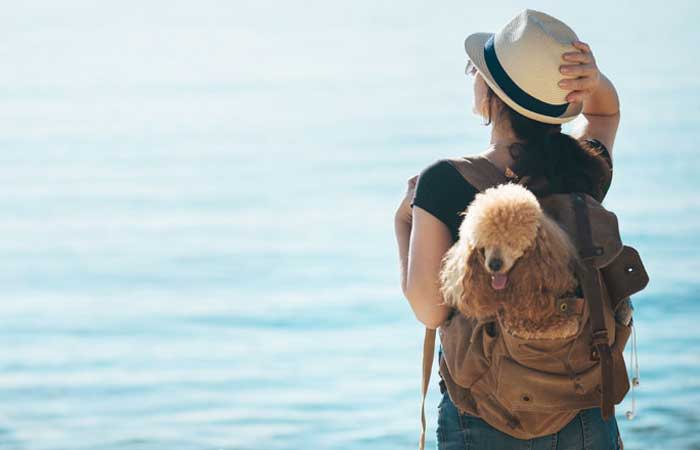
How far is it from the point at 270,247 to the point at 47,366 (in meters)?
2.98

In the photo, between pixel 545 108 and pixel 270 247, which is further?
pixel 270 247

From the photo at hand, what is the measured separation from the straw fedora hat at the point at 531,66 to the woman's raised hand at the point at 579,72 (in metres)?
0.01

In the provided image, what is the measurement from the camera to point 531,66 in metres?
2.78

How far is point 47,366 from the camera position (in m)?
8.18

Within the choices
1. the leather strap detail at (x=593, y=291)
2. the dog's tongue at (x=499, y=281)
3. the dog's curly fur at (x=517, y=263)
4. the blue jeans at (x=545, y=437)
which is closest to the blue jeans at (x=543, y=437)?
the blue jeans at (x=545, y=437)

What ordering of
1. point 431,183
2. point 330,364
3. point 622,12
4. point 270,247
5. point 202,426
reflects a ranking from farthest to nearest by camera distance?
1. point 622,12
2. point 270,247
3. point 330,364
4. point 202,426
5. point 431,183

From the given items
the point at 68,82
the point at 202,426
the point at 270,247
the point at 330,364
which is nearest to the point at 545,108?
the point at 202,426

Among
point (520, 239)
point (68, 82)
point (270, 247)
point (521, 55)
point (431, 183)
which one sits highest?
point (68, 82)

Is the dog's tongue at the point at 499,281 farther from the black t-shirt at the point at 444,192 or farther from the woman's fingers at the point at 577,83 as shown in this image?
the woman's fingers at the point at 577,83

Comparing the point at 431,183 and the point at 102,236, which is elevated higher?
the point at 102,236

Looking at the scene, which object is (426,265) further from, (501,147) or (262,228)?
(262,228)

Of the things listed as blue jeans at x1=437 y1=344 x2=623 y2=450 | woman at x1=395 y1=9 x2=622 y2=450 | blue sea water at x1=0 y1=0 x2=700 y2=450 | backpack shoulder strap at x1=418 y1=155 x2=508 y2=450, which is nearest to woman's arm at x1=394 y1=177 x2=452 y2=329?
woman at x1=395 y1=9 x2=622 y2=450

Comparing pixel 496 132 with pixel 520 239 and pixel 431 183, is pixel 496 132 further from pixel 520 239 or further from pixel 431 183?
pixel 520 239

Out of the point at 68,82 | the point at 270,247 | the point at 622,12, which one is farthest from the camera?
the point at 622,12
